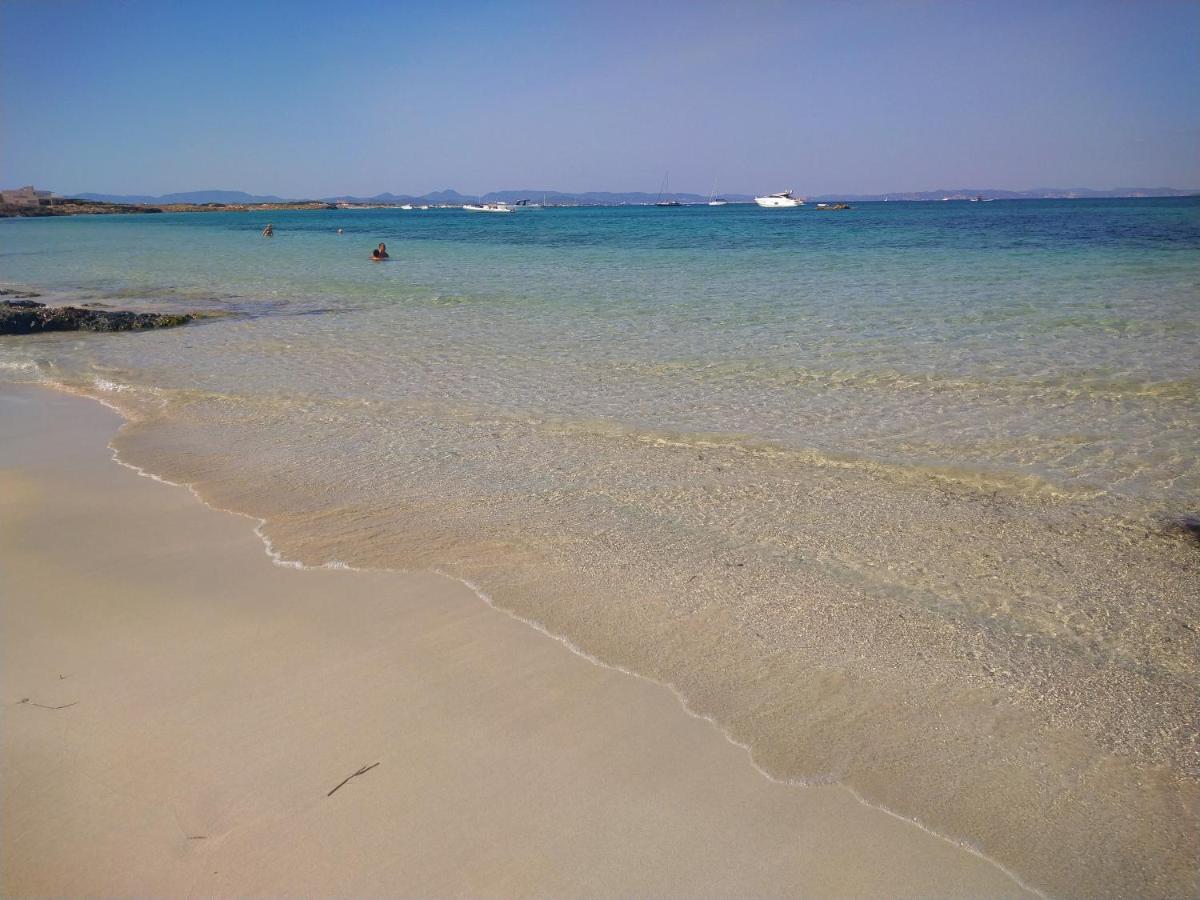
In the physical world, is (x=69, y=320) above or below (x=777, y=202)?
below

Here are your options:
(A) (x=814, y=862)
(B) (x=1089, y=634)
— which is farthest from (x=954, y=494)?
(A) (x=814, y=862)

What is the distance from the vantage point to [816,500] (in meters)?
5.74

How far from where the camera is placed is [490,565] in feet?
15.4

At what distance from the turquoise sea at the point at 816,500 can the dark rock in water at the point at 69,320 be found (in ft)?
2.42

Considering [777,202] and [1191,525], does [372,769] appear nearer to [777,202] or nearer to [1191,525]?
[1191,525]

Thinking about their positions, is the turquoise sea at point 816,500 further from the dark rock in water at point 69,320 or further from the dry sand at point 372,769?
the dark rock in water at point 69,320

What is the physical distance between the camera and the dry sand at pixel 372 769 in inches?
101

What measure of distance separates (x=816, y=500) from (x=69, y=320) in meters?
14.2

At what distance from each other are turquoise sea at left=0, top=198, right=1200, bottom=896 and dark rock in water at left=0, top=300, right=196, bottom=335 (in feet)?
2.42

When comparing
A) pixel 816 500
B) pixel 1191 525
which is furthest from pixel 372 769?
pixel 1191 525

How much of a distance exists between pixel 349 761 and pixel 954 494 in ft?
15.2

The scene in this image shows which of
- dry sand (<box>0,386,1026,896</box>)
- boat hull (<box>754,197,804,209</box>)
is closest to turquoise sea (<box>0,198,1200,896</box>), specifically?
dry sand (<box>0,386,1026,896</box>)

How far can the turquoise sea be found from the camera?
3.14 m

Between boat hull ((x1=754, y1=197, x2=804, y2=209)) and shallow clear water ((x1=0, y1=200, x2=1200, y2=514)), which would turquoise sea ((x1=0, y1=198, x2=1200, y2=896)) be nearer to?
shallow clear water ((x1=0, y1=200, x2=1200, y2=514))
